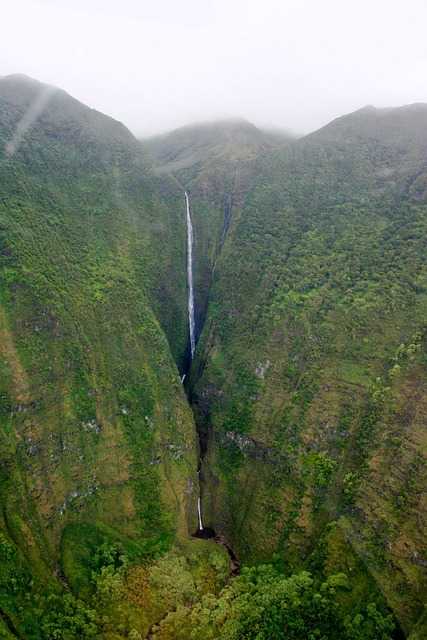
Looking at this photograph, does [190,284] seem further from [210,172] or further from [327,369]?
[210,172]

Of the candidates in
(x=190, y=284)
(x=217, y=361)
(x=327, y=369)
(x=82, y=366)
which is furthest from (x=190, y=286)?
(x=327, y=369)

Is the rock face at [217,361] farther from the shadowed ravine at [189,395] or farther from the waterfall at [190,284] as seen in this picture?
the waterfall at [190,284]

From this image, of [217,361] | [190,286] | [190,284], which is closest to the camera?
[217,361]

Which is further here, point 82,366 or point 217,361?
point 217,361

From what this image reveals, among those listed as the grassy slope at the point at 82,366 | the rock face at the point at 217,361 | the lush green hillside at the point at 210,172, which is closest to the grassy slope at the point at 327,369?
the rock face at the point at 217,361

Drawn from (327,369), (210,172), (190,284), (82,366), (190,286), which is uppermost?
(210,172)

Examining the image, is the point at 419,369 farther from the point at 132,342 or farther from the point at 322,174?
the point at 322,174
